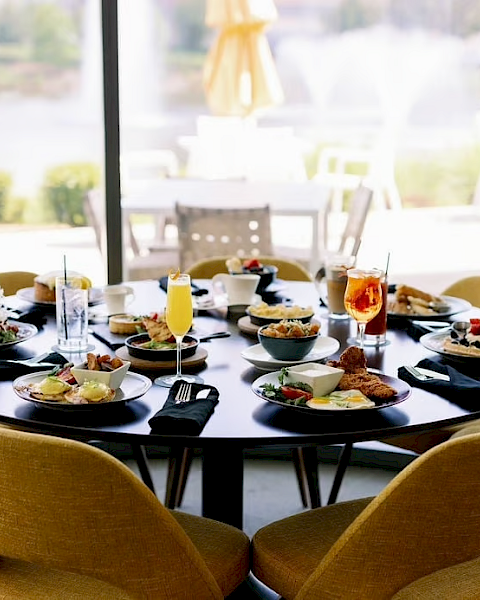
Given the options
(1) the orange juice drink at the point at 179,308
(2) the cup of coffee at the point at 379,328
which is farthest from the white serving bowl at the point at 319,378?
(2) the cup of coffee at the point at 379,328

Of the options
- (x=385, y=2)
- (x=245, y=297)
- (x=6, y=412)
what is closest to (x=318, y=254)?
(x=385, y=2)

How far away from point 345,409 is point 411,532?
23 cm

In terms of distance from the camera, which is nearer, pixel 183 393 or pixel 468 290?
pixel 183 393

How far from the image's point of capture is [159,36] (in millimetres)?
4238

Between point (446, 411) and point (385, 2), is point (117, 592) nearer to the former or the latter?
point (446, 411)

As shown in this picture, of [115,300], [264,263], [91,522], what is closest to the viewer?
[91,522]

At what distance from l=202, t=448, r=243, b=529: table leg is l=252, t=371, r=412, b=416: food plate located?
0.81 ft

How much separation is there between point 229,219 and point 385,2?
1.11 meters

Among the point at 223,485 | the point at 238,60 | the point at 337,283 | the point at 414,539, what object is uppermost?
the point at 238,60

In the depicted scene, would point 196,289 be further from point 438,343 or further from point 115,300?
point 438,343

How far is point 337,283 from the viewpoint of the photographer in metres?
2.45

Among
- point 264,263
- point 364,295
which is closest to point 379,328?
point 364,295

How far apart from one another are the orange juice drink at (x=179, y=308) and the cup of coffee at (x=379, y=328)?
455 mm

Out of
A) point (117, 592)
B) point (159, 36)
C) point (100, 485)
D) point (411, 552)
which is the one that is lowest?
point (117, 592)
